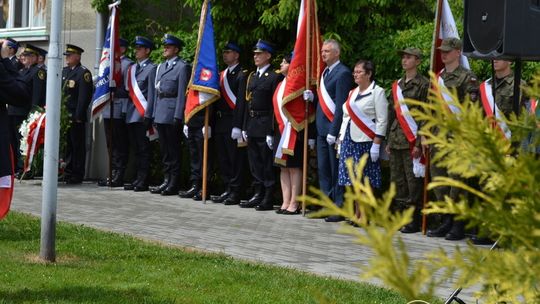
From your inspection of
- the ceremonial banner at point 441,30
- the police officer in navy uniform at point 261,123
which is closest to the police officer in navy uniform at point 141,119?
the police officer in navy uniform at point 261,123

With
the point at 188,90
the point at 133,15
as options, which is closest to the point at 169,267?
the point at 188,90

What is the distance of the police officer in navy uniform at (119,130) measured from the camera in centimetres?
1666

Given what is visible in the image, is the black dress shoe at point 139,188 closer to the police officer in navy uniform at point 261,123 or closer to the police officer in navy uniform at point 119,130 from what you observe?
the police officer in navy uniform at point 119,130

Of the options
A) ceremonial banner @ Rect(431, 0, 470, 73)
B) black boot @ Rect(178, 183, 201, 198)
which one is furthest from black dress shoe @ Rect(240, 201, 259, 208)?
ceremonial banner @ Rect(431, 0, 470, 73)

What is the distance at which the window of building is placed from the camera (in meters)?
20.5

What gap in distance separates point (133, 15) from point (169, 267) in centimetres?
1047

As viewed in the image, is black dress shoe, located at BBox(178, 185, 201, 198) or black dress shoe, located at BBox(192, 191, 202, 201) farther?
black dress shoe, located at BBox(178, 185, 201, 198)

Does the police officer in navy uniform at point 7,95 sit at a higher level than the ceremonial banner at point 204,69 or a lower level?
lower

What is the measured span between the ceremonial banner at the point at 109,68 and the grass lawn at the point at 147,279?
6.99m

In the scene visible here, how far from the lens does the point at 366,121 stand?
1214 centimetres

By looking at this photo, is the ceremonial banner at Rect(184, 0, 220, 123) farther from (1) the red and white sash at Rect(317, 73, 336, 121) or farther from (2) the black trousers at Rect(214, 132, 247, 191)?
(1) the red and white sash at Rect(317, 73, 336, 121)

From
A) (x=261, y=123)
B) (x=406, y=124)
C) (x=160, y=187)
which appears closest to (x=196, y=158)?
(x=160, y=187)

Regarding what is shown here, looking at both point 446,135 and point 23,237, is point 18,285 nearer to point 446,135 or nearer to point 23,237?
point 23,237

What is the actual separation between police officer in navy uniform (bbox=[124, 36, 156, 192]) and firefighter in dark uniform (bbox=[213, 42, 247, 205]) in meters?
1.53
